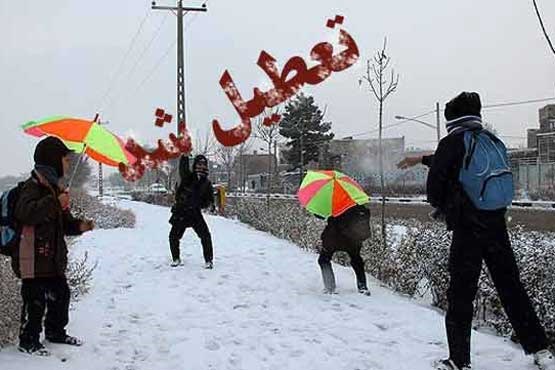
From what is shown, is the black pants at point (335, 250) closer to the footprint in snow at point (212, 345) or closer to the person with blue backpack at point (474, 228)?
the footprint in snow at point (212, 345)

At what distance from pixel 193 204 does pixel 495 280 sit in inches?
219

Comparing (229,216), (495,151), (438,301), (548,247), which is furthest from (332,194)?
(229,216)

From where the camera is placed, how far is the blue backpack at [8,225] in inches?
179

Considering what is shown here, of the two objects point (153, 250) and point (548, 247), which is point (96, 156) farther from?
point (153, 250)

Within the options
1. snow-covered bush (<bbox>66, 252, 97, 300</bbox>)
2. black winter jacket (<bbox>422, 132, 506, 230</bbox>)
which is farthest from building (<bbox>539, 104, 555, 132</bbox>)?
black winter jacket (<bbox>422, 132, 506, 230</bbox>)

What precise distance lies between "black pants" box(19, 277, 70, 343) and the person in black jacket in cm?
413

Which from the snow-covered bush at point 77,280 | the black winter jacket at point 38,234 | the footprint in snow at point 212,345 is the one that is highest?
the black winter jacket at point 38,234

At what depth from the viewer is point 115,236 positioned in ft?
47.8

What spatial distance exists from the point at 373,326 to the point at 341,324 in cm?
31

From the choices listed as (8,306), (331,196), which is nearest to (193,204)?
(331,196)

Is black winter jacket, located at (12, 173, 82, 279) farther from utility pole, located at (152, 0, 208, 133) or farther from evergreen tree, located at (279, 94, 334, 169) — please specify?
evergreen tree, located at (279, 94, 334, 169)

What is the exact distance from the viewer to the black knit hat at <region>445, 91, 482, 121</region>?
4.42 m

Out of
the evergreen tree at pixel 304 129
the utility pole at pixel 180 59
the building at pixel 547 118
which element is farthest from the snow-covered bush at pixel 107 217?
the building at pixel 547 118

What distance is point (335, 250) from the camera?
719 cm
